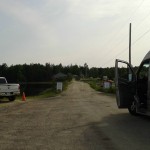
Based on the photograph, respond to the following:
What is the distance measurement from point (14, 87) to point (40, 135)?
17.8 metres

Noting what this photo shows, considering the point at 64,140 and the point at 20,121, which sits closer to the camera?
the point at 64,140

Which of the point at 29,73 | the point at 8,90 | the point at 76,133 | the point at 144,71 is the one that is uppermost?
the point at 29,73

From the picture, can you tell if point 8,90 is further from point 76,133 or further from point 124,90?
point 76,133

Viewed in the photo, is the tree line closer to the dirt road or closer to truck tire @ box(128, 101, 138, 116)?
truck tire @ box(128, 101, 138, 116)

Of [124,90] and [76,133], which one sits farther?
[124,90]

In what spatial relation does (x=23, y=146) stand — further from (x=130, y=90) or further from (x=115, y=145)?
(x=130, y=90)

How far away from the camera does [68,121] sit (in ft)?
45.4

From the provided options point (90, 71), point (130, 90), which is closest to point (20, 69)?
point (90, 71)

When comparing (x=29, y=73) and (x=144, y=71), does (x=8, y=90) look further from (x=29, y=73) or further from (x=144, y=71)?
(x=29, y=73)

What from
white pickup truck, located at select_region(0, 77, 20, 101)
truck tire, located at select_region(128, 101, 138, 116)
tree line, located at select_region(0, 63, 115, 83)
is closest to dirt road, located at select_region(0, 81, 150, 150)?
truck tire, located at select_region(128, 101, 138, 116)

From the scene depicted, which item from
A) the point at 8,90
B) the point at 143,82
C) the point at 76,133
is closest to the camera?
the point at 76,133

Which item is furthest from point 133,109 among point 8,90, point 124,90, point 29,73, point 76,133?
point 29,73

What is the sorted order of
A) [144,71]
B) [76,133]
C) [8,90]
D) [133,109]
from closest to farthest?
[76,133]
[144,71]
[133,109]
[8,90]

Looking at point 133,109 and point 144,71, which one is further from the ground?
point 144,71
